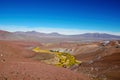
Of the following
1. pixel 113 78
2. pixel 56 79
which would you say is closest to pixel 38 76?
pixel 56 79

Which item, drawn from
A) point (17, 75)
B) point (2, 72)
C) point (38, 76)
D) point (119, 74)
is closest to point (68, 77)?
point (38, 76)

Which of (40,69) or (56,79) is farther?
(40,69)

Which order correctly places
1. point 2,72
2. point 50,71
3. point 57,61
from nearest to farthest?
point 2,72 < point 50,71 < point 57,61

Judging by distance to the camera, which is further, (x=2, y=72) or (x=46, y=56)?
(x=46, y=56)

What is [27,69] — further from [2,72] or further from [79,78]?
[79,78]

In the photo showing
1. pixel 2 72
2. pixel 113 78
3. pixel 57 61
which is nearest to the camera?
pixel 2 72

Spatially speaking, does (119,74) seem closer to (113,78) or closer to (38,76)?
(113,78)

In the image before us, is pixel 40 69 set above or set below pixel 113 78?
above

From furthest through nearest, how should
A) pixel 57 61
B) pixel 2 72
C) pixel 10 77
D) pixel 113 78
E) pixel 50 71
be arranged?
pixel 57 61, pixel 113 78, pixel 50 71, pixel 2 72, pixel 10 77

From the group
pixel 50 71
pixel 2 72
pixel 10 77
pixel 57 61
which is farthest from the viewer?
pixel 57 61
